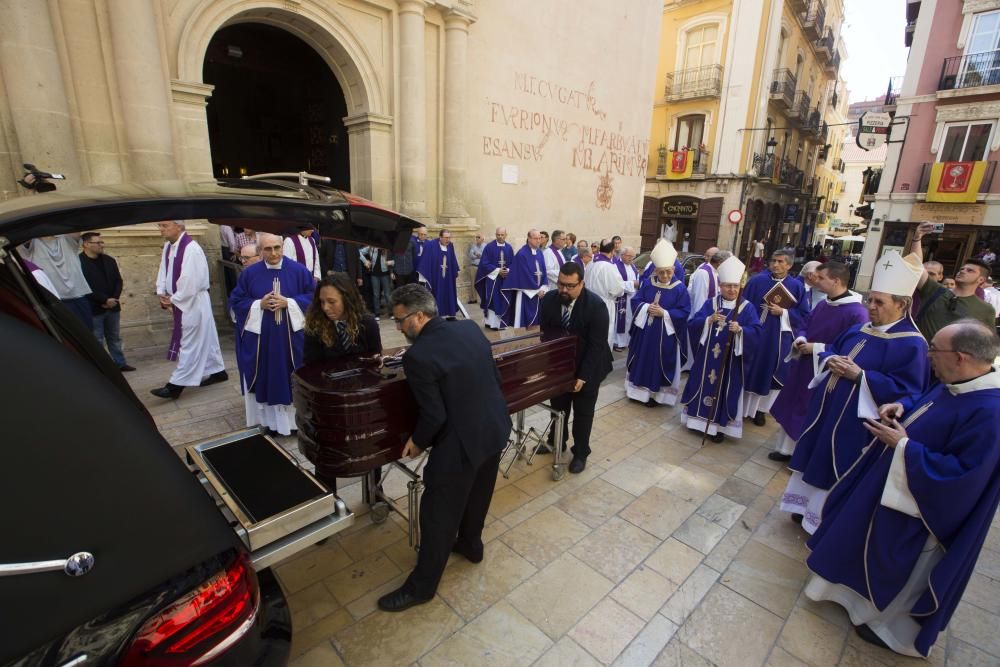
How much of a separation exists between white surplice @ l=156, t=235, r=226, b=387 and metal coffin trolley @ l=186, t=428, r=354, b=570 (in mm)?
3436

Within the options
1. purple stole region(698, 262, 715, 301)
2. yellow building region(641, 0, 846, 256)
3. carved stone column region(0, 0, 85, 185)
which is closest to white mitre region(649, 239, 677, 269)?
purple stole region(698, 262, 715, 301)

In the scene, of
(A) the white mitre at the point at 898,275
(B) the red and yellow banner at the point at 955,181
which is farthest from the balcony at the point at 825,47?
(A) the white mitre at the point at 898,275

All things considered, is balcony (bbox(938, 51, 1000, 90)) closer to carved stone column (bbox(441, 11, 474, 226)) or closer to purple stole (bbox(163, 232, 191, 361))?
carved stone column (bbox(441, 11, 474, 226))

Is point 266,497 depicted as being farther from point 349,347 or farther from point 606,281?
point 606,281

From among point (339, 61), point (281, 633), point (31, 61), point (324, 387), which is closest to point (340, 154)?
point (339, 61)

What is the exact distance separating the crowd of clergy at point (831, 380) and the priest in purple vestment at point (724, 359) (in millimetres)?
15

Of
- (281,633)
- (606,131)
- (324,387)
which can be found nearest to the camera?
(281,633)

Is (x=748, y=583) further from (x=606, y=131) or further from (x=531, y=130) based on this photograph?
(x=606, y=131)

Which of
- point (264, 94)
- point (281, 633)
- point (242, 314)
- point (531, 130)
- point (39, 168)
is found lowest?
point (281, 633)

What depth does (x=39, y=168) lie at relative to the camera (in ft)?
18.2

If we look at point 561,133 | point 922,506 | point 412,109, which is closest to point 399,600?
point 922,506

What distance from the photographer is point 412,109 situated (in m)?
8.89

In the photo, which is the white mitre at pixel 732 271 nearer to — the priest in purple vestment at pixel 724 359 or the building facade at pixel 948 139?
the priest in purple vestment at pixel 724 359

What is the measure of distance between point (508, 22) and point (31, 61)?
841 cm
